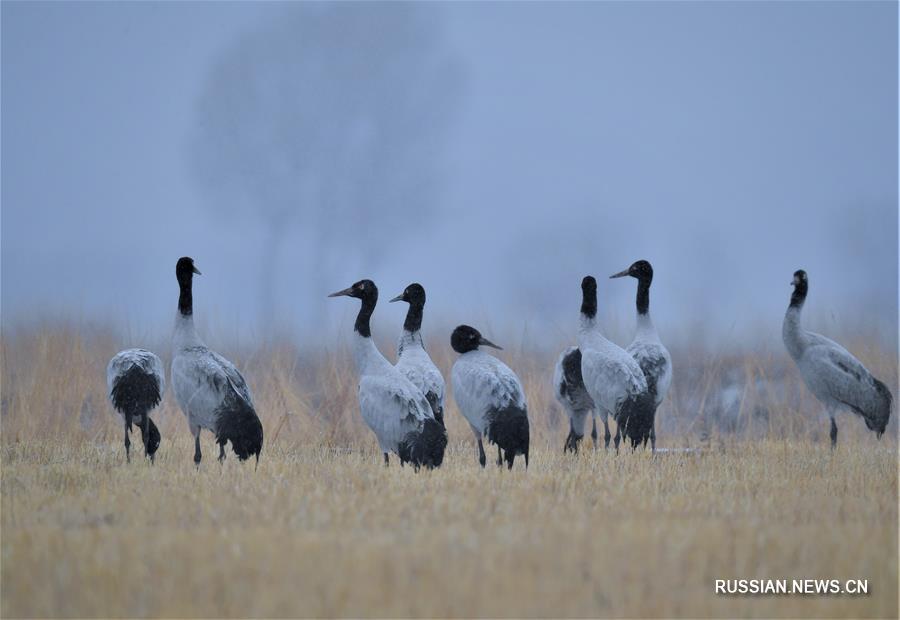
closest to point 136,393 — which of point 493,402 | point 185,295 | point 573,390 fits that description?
point 185,295

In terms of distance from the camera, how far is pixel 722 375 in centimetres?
1571

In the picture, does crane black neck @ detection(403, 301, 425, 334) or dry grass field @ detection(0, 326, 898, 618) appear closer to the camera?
dry grass field @ detection(0, 326, 898, 618)

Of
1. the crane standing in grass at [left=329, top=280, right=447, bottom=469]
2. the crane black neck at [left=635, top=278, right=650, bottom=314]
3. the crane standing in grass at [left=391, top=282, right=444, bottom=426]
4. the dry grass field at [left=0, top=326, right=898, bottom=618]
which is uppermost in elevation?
the crane black neck at [left=635, top=278, right=650, bottom=314]

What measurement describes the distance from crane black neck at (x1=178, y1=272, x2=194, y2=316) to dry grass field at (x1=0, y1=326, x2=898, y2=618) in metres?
1.59

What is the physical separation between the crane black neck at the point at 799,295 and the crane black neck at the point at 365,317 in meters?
5.36

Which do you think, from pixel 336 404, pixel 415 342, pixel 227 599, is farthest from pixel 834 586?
pixel 336 404

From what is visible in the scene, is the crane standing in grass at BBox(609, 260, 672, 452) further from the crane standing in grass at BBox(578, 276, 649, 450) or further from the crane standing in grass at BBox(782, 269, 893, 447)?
the crane standing in grass at BBox(782, 269, 893, 447)

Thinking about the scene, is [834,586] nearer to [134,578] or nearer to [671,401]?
[134,578]

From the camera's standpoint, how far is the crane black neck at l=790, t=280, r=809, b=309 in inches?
477

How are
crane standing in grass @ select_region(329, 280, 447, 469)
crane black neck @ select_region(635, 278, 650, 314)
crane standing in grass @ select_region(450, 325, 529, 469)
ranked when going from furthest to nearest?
crane black neck @ select_region(635, 278, 650, 314) → crane standing in grass @ select_region(450, 325, 529, 469) → crane standing in grass @ select_region(329, 280, 447, 469)

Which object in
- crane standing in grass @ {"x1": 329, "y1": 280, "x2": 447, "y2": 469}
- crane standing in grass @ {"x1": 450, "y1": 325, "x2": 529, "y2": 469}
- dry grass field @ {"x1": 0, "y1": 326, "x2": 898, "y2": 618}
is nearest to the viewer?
dry grass field @ {"x1": 0, "y1": 326, "x2": 898, "y2": 618}

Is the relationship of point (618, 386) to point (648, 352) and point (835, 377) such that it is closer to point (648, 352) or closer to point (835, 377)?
point (648, 352)

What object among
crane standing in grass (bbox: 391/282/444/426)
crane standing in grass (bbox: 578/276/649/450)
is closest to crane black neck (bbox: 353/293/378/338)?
crane standing in grass (bbox: 391/282/444/426)

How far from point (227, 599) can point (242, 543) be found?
31.8 inches
